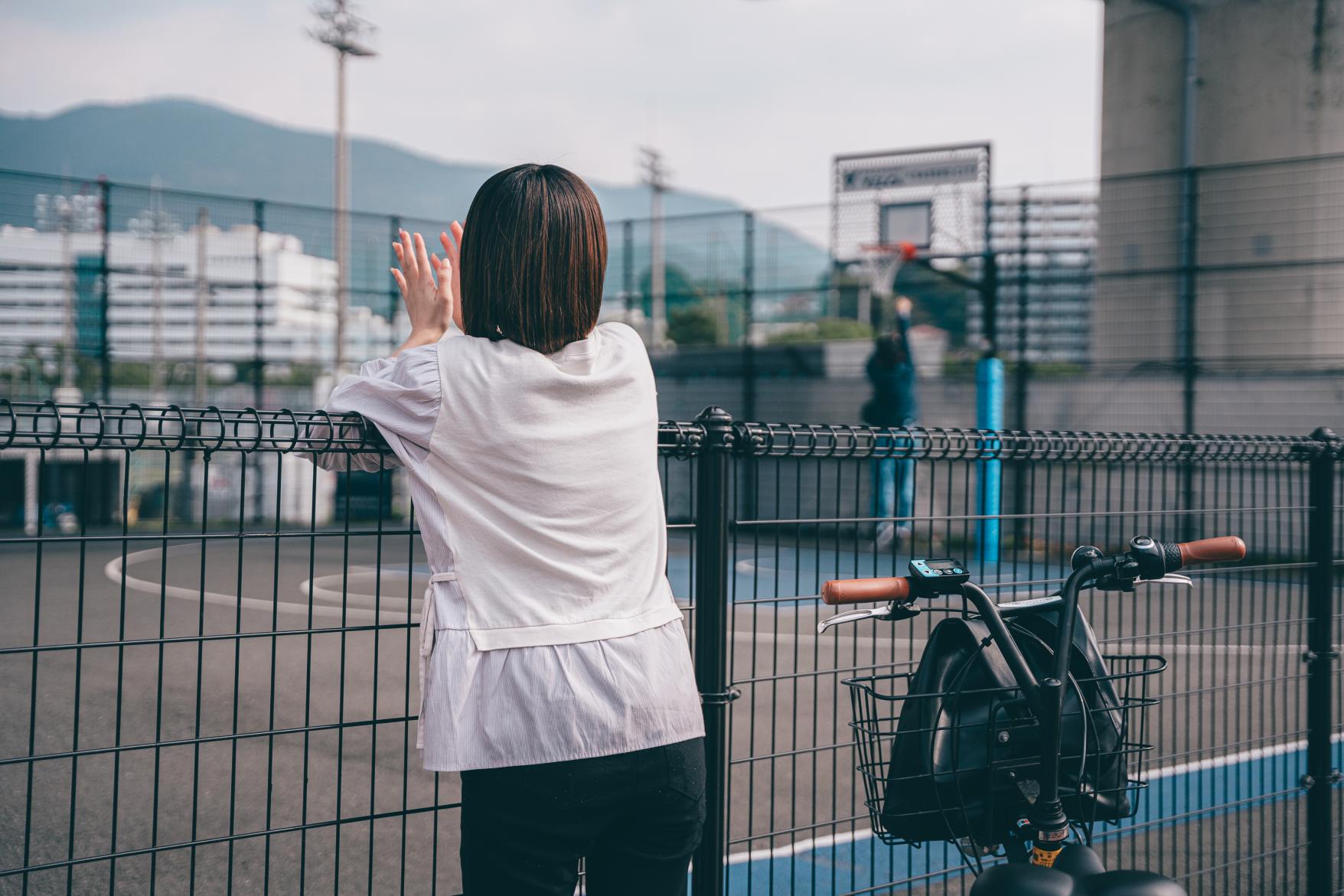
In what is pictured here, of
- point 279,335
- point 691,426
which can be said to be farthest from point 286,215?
point 691,426

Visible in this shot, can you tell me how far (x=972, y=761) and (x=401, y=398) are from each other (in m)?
1.35

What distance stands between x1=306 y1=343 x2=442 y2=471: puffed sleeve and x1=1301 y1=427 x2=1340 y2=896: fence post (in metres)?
3.08

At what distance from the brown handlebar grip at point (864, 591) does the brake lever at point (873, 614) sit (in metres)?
0.03

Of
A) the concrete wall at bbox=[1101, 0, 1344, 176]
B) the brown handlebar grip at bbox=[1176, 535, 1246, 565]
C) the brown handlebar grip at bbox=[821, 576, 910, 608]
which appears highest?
the concrete wall at bbox=[1101, 0, 1344, 176]

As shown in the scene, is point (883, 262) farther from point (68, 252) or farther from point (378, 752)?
point (378, 752)

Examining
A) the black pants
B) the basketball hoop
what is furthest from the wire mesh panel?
the basketball hoop

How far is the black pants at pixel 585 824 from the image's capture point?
5.54 feet

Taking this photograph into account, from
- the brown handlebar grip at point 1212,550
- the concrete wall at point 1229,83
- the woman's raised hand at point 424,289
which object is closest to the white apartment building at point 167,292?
the concrete wall at point 1229,83

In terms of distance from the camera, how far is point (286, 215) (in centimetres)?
1605

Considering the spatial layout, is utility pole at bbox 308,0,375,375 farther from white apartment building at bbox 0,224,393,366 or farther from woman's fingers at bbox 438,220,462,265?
woman's fingers at bbox 438,220,462,265

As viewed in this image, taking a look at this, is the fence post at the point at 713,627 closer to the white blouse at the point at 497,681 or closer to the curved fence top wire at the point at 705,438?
the curved fence top wire at the point at 705,438

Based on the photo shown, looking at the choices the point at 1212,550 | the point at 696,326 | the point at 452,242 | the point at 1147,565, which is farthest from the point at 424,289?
the point at 696,326

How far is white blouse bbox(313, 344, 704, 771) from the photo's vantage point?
167 cm

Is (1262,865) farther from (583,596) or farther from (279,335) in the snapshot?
(279,335)
